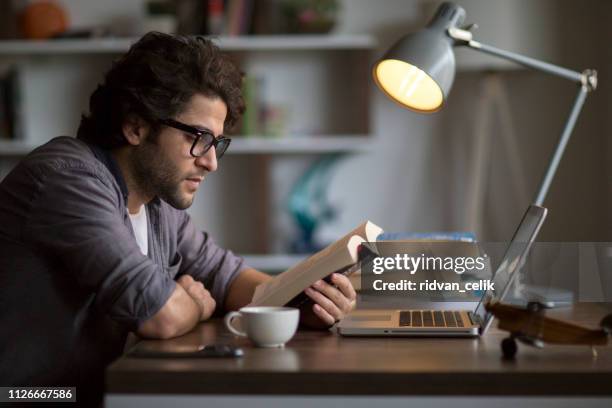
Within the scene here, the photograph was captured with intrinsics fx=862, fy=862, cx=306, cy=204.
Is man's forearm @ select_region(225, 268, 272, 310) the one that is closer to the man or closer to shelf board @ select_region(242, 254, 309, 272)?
the man

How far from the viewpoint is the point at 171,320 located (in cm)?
148

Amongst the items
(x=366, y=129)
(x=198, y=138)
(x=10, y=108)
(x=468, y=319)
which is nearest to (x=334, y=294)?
(x=468, y=319)

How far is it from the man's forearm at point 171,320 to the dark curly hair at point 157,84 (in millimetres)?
480

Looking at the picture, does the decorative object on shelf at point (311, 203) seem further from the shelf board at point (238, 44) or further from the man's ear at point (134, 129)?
the man's ear at point (134, 129)

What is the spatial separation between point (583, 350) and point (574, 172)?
2.61 meters

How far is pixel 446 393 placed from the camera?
1.19 metres

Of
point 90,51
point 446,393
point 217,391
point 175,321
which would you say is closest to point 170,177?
point 175,321

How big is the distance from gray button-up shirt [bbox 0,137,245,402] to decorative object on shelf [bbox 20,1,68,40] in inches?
84.7

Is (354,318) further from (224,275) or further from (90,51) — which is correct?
(90,51)

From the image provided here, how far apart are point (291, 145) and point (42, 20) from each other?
3.88 feet

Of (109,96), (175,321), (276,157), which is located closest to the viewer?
(175,321)

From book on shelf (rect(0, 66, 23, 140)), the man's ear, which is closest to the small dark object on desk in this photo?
the man's ear

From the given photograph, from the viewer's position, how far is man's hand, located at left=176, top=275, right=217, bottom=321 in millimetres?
1676

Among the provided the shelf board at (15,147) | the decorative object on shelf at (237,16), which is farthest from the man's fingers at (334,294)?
the shelf board at (15,147)
